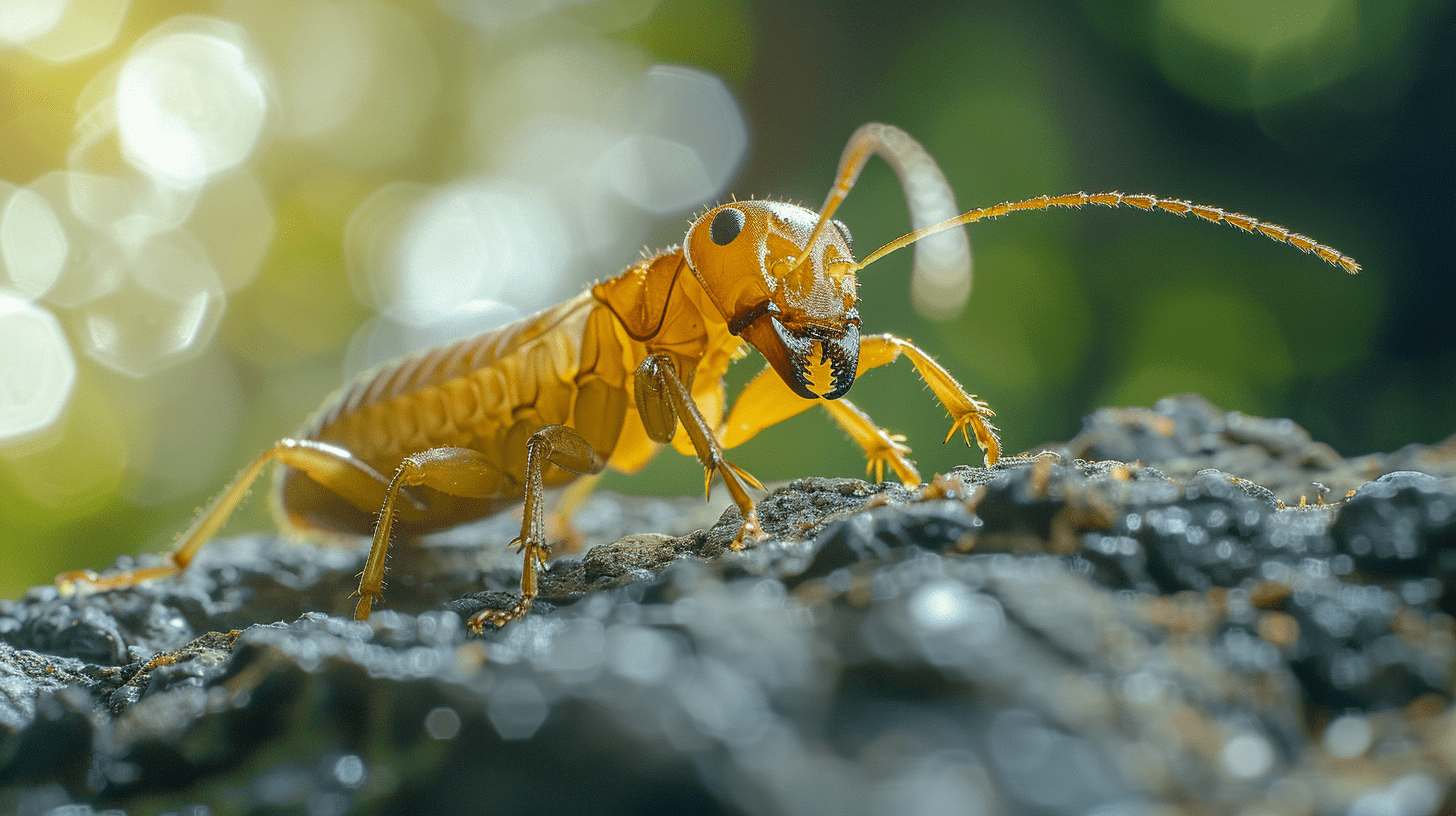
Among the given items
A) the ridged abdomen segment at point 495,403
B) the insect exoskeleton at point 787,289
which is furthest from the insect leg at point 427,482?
the insect exoskeleton at point 787,289

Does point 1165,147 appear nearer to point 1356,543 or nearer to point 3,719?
point 1356,543

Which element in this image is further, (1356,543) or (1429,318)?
(1429,318)

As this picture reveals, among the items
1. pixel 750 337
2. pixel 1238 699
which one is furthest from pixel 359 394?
pixel 1238 699

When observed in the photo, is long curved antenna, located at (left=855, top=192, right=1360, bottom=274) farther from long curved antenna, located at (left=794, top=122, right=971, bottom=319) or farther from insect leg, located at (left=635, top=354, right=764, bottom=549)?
insect leg, located at (left=635, top=354, right=764, bottom=549)

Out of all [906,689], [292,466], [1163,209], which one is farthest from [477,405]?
[906,689]

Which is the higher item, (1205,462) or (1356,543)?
(1205,462)

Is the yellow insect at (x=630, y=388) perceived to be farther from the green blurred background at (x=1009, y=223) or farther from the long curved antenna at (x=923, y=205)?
the green blurred background at (x=1009, y=223)
